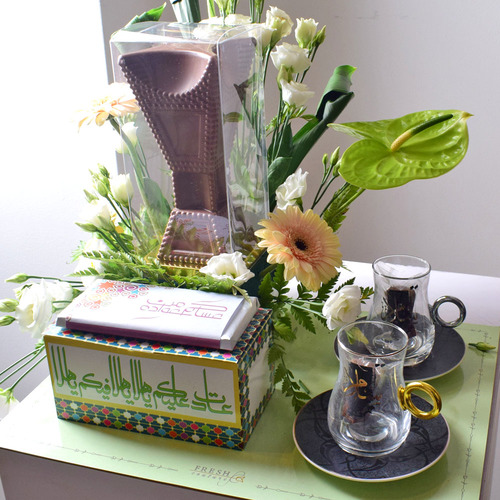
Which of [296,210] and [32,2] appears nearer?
[296,210]

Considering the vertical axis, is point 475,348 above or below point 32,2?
below

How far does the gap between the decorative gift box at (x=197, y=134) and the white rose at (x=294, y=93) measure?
0.05 m

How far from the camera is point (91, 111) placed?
756mm

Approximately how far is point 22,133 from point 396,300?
83 cm

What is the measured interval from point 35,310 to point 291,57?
0.42 m

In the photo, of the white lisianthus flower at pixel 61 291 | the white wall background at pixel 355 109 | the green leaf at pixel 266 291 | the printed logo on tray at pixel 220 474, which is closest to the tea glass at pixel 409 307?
the green leaf at pixel 266 291

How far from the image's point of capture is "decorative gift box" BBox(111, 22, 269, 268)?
699 mm

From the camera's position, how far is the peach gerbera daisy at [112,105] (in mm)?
742

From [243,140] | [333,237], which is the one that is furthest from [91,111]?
[333,237]

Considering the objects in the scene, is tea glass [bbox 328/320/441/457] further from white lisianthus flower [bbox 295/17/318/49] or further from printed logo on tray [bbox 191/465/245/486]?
white lisianthus flower [bbox 295/17/318/49]

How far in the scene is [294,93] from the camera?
0.81 meters

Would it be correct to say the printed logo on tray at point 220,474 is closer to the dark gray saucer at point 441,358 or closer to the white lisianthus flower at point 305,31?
the dark gray saucer at point 441,358

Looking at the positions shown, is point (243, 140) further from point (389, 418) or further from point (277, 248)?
point (389, 418)

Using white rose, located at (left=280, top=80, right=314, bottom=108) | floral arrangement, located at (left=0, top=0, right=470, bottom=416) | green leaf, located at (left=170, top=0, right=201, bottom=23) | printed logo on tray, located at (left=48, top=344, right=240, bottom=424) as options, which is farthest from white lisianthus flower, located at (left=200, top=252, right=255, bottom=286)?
green leaf, located at (left=170, top=0, right=201, bottom=23)
